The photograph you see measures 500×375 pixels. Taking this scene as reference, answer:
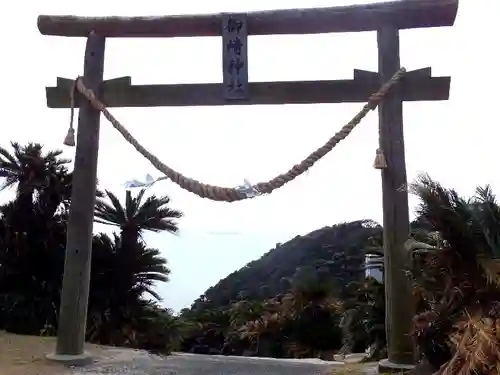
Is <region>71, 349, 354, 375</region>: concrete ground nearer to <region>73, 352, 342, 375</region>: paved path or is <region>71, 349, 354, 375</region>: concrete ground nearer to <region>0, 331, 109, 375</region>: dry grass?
<region>73, 352, 342, 375</region>: paved path

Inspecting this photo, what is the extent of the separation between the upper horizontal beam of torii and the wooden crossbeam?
476 mm

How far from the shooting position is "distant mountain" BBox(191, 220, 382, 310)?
20.5 metres

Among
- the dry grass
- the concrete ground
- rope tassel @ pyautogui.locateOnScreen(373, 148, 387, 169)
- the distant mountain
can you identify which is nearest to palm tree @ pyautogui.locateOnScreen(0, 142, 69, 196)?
the dry grass

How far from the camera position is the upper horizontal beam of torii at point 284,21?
5430mm

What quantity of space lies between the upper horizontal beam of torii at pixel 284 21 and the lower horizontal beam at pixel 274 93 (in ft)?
1.76

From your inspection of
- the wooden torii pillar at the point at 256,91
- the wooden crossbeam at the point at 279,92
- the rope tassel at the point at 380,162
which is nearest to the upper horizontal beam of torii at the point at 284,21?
the wooden torii pillar at the point at 256,91

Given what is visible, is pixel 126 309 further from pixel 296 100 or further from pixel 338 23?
pixel 338 23

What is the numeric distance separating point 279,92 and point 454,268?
2.53 m

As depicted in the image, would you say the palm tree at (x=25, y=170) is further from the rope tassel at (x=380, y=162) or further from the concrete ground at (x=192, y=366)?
the rope tassel at (x=380, y=162)

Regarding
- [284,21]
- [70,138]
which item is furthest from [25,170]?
[284,21]

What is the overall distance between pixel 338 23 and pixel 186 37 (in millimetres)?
1574

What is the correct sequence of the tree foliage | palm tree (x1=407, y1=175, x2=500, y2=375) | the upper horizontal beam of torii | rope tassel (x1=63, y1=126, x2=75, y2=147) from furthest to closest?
the tree foliage, rope tassel (x1=63, y1=126, x2=75, y2=147), the upper horizontal beam of torii, palm tree (x1=407, y1=175, x2=500, y2=375)

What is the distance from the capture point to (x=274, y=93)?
568cm

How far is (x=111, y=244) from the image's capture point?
959 cm
